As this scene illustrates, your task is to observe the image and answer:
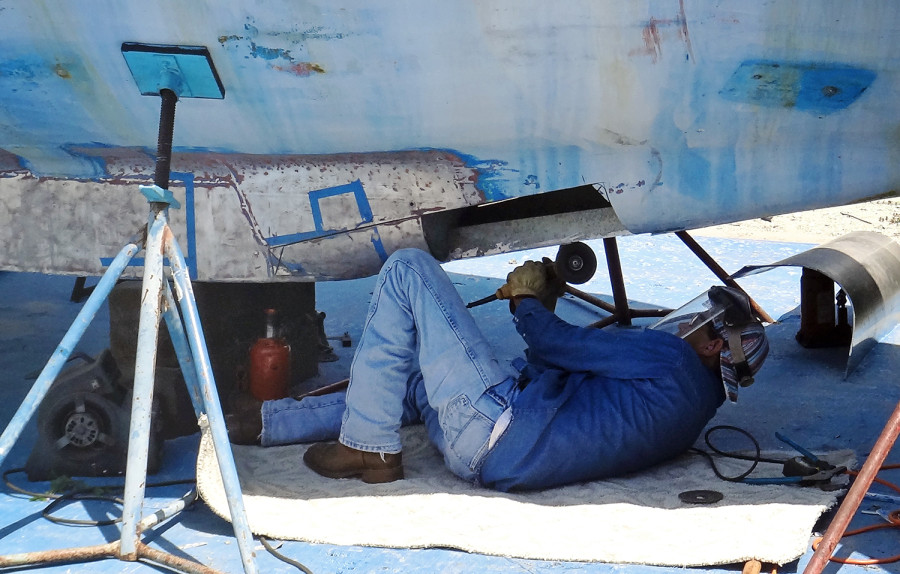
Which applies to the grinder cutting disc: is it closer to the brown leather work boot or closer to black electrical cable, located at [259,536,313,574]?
the brown leather work boot

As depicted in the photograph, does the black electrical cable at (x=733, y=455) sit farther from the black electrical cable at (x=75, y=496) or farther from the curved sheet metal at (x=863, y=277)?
the black electrical cable at (x=75, y=496)

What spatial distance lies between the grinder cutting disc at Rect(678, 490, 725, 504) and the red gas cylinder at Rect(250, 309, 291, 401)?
144 cm

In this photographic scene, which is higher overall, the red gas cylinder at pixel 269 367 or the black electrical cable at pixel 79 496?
the red gas cylinder at pixel 269 367

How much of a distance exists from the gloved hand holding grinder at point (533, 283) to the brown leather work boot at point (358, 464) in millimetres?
633

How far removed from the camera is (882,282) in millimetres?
3828

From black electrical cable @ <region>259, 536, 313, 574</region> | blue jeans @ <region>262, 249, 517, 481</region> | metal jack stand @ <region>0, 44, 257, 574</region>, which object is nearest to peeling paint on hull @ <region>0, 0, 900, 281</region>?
blue jeans @ <region>262, 249, 517, 481</region>

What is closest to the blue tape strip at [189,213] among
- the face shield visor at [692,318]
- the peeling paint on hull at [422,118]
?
the peeling paint on hull at [422,118]

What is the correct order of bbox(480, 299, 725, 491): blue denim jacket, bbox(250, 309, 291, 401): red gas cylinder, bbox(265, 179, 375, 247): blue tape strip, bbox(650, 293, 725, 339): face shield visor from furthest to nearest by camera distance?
bbox(250, 309, 291, 401): red gas cylinder, bbox(265, 179, 375, 247): blue tape strip, bbox(650, 293, 725, 339): face shield visor, bbox(480, 299, 725, 491): blue denim jacket

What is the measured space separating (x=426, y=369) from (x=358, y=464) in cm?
37

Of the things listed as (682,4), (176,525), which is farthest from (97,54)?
(682,4)

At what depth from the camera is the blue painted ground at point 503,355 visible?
7.85 ft

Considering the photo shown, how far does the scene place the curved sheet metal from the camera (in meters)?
3.54

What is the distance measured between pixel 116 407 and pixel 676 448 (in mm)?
1745

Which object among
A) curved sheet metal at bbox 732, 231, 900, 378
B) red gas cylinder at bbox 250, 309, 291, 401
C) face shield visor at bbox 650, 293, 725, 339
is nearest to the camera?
face shield visor at bbox 650, 293, 725, 339
